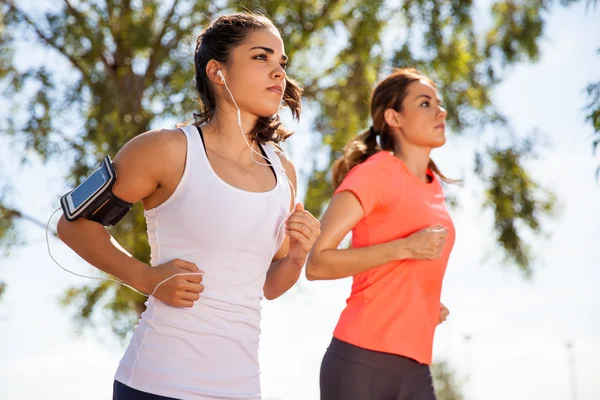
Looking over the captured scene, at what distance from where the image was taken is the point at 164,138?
2.19 meters

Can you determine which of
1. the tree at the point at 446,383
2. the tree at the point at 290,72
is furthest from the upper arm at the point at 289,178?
the tree at the point at 446,383

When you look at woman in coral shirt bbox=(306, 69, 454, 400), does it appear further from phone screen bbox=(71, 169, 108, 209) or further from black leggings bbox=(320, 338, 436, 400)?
phone screen bbox=(71, 169, 108, 209)

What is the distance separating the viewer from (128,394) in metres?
2.07

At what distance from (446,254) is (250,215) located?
118cm

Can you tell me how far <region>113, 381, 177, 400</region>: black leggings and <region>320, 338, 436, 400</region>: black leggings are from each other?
3.24ft

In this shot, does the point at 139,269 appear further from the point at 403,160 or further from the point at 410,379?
the point at 403,160

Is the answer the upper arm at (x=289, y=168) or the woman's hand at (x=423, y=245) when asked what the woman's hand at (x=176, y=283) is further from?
the woman's hand at (x=423, y=245)

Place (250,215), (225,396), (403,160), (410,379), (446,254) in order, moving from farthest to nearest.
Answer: (403,160)
(446,254)
(410,379)
(250,215)
(225,396)

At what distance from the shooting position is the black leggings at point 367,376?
2.87 meters

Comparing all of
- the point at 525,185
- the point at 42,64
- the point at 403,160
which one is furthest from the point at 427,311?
the point at 42,64

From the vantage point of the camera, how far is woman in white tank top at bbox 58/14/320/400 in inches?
81.4

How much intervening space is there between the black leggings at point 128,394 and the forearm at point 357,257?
1.06 meters

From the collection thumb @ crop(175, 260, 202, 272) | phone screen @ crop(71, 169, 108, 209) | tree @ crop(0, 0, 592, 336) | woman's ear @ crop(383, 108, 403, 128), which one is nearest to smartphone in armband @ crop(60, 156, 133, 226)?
phone screen @ crop(71, 169, 108, 209)

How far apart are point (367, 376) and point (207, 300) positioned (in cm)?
97
